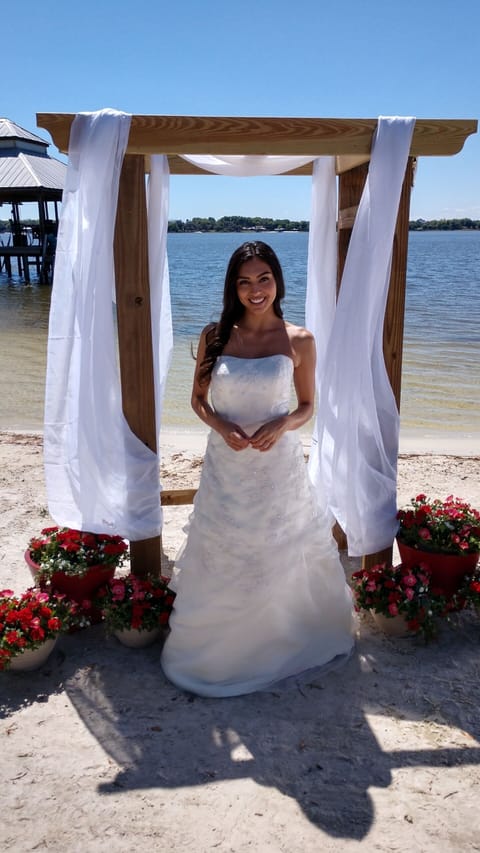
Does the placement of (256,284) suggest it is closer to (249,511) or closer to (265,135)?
(265,135)

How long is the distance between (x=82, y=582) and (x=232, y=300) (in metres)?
1.81

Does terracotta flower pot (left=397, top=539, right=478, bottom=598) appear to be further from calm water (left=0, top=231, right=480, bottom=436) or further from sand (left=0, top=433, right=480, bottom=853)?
calm water (left=0, top=231, right=480, bottom=436)

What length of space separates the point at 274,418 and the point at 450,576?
150cm

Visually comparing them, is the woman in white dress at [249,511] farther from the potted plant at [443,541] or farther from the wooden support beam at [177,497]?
the wooden support beam at [177,497]

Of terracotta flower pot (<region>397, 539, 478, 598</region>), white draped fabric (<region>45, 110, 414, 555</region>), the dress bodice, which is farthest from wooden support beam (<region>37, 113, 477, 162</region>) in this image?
terracotta flower pot (<region>397, 539, 478, 598</region>)

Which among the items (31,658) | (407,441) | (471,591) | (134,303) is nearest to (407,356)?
(407,441)

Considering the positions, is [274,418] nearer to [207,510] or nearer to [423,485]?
[207,510]

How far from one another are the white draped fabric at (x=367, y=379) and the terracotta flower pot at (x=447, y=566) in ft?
0.66

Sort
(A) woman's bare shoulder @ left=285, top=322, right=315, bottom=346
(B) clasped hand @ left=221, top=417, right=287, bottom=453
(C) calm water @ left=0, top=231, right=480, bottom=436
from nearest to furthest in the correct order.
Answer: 1. (B) clasped hand @ left=221, top=417, right=287, bottom=453
2. (A) woman's bare shoulder @ left=285, top=322, right=315, bottom=346
3. (C) calm water @ left=0, top=231, right=480, bottom=436

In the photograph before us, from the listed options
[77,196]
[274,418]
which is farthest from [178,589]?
[77,196]

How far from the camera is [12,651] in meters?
3.31

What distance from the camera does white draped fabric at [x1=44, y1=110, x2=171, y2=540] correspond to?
3.25m

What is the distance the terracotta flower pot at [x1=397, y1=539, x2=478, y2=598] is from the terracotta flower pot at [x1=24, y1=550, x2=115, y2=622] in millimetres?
1808

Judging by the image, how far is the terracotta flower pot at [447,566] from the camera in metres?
3.81
